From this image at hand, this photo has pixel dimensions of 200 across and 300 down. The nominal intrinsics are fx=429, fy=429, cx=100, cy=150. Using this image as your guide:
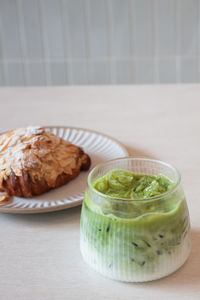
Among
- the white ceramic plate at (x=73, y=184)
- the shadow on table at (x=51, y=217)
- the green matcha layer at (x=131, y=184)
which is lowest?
the shadow on table at (x=51, y=217)

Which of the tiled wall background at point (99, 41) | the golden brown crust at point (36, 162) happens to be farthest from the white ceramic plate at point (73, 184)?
the tiled wall background at point (99, 41)

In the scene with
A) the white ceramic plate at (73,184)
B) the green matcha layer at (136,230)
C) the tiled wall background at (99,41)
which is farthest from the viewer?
the tiled wall background at (99,41)

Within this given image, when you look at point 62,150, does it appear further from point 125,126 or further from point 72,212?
point 125,126

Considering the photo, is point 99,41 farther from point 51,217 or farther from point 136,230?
point 136,230

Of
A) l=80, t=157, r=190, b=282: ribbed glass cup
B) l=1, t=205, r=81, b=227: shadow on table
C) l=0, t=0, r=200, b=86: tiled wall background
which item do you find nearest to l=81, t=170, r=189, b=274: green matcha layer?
l=80, t=157, r=190, b=282: ribbed glass cup

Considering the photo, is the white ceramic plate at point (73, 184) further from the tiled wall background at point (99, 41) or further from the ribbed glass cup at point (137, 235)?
the tiled wall background at point (99, 41)

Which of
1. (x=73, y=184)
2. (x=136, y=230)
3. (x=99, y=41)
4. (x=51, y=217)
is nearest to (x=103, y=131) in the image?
(x=73, y=184)

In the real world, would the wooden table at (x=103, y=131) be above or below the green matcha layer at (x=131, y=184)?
below

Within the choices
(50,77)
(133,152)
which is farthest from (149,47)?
(133,152)

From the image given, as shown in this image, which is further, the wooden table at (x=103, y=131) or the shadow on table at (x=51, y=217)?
the shadow on table at (x=51, y=217)
